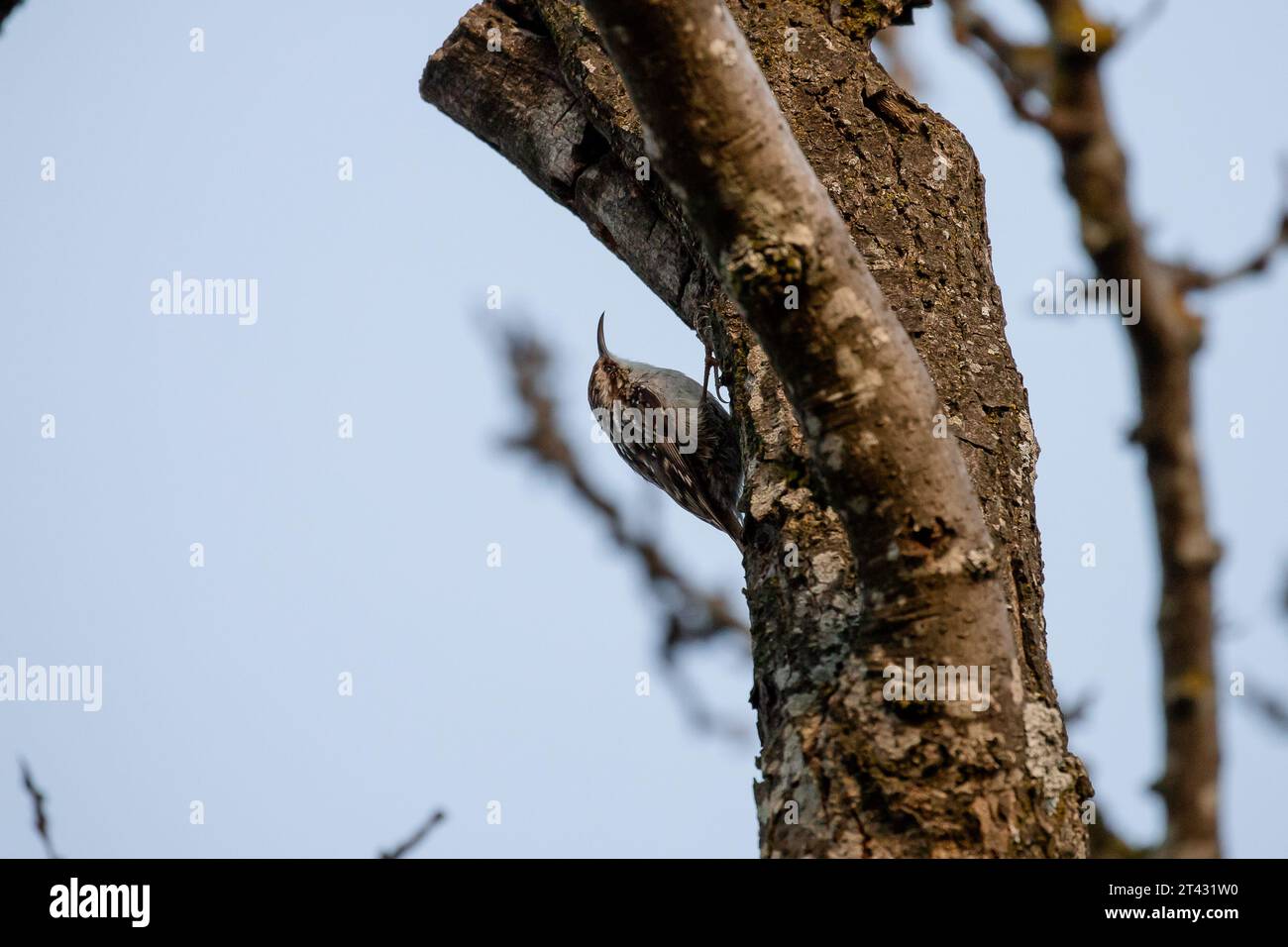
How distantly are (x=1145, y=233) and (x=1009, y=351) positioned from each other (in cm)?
139

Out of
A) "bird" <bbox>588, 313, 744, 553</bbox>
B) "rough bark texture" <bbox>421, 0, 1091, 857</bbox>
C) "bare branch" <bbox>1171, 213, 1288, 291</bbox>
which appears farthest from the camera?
"bird" <bbox>588, 313, 744, 553</bbox>

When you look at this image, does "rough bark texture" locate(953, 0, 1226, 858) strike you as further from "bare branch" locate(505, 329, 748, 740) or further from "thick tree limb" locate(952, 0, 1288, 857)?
"bare branch" locate(505, 329, 748, 740)

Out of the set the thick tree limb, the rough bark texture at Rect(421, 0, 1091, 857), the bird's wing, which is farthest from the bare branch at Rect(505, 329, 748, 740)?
the thick tree limb

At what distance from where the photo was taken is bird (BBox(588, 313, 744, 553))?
15.8ft

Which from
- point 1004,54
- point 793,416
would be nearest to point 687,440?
point 793,416

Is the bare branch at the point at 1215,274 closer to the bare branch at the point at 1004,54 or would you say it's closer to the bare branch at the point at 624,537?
the bare branch at the point at 1004,54

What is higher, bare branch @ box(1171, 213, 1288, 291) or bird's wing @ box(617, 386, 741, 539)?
bird's wing @ box(617, 386, 741, 539)

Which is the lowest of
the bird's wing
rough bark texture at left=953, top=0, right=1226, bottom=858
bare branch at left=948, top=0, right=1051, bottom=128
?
rough bark texture at left=953, top=0, right=1226, bottom=858

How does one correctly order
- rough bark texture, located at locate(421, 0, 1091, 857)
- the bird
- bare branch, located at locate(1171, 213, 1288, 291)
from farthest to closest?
1. the bird
2. rough bark texture, located at locate(421, 0, 1091, 857)
3. bare branch, located at locate(1171, 213, 1288, 291)

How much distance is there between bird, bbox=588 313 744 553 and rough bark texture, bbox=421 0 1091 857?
5.26ft
